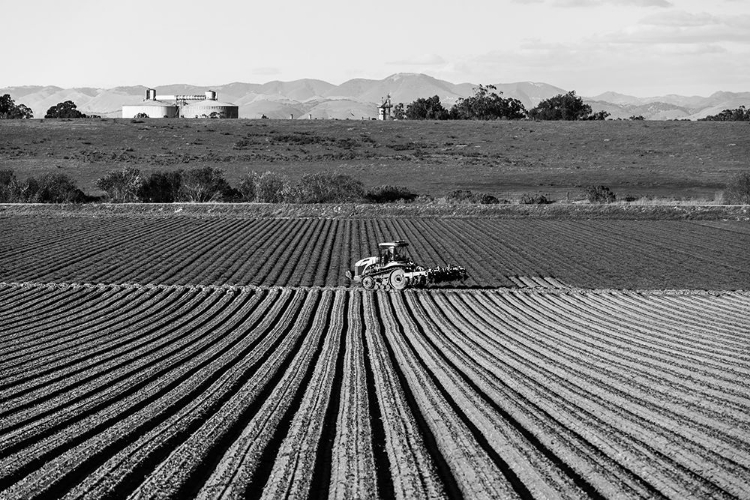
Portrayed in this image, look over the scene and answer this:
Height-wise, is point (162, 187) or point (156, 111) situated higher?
point (156, 111)

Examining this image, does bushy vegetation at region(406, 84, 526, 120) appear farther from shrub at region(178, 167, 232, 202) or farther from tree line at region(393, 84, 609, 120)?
shrub at region(178, 167, 232, 202)

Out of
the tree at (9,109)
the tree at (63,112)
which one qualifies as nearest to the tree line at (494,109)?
the tree at (63,112)

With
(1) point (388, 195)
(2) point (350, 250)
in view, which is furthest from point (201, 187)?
(2) point (350, 250)

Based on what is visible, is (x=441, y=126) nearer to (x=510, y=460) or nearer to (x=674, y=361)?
(x=674, y=361)

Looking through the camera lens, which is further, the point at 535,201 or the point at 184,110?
the point at 184,110

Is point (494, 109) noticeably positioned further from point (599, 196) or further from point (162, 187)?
point (162, 187)

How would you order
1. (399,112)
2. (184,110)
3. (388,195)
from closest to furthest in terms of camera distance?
(388,195), (184,110), (399,112)

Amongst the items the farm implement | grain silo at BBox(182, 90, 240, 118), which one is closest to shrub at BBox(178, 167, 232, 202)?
the farm implement

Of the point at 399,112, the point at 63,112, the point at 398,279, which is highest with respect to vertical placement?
the point at 399,112
